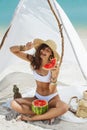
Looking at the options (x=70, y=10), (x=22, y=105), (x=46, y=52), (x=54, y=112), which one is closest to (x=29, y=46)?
(x=46, y=52)

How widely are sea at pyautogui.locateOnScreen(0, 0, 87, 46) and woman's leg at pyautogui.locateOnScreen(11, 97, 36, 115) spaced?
4.21 meters

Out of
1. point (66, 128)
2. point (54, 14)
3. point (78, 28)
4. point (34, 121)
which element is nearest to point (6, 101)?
point (34, 121)

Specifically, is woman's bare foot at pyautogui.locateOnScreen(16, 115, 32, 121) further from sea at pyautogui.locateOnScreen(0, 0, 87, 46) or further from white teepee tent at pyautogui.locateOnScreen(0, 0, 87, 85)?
sea at pyautogui.locateOnScreen(0, 0, 87, 46)

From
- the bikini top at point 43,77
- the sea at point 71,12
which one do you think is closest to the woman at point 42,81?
the bikini top at point 43,77

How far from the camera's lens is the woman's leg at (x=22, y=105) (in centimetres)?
401

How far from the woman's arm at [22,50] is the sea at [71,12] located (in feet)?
13.8

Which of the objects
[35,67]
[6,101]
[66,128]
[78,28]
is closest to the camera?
[66,128]

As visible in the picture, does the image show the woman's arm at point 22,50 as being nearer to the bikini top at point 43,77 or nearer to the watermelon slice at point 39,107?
the bikini top at point 43,77

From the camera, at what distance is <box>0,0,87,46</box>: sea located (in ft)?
28.3

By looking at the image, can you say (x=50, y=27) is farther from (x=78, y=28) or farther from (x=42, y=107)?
(x=78, y=28)

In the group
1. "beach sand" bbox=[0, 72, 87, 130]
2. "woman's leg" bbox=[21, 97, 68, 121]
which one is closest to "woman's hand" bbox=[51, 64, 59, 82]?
"woman's leg" bbox=[21, 97, 68, 121]

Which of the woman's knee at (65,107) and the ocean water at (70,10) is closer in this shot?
the woman's knee at (65,107)

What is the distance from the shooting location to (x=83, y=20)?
884 centimetres

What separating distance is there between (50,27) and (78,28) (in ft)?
15.2
